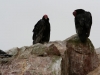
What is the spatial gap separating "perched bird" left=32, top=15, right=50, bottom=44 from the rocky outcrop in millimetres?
1802

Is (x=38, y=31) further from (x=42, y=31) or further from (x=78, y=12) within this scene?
(x=78, y=12)

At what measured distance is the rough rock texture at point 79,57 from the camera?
38.6ft

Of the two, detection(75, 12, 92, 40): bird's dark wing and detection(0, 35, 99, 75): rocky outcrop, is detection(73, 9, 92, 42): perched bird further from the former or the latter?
detection(0, 35, 99, 75): rocky outcrop

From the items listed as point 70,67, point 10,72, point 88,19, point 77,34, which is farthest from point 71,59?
point 10,72

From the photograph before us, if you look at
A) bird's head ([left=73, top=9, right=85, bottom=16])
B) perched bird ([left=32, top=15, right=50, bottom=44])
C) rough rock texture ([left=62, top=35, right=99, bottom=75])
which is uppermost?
bird's head ([left=73, top=9, right=85, bottom=16])

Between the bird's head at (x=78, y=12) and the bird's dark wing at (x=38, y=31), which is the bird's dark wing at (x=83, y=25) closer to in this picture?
the bird's head at (x=78, y=12)

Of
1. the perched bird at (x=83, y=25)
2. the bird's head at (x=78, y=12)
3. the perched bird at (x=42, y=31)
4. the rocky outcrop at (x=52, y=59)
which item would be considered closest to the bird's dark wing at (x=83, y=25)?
the perched bird at (x=83, y=25)

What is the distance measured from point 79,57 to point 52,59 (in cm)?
248

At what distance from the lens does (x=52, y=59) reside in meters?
9.90

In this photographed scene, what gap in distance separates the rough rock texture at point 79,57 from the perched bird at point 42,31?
1.85 metres

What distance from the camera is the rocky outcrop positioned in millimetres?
9547

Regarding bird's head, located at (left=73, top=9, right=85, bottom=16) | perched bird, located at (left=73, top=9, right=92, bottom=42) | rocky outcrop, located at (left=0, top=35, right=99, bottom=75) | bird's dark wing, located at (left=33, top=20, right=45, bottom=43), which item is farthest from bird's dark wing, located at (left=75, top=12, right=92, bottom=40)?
bird's dark wing, located at (left=33, top=20, right=45, bottom=43)

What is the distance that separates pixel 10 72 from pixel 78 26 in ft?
15.6

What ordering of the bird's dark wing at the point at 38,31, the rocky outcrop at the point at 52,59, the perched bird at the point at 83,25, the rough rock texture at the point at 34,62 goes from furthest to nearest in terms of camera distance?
the bird's dark wing at the point at 38,31
the perched bird at the point at 83,25
the rocky outcrop at the point at 52,59
the rough rock texture at the point at 34,62
